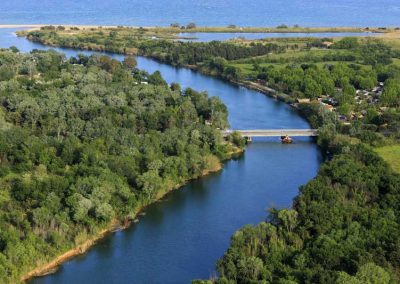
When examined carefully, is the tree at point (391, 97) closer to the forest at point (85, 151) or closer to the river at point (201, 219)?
the river at point (201, 219)

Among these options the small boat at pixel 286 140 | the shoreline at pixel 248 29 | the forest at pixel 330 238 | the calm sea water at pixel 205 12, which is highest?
the calm sea water at pixel 205 12

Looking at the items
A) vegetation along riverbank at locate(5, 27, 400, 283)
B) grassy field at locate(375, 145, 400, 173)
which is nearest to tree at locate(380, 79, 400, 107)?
vegetation along riverbank at locate(5, 27, 400, 283)

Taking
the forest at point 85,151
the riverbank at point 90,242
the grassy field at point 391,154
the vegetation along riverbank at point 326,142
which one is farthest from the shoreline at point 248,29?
the riverbank at point 90,242

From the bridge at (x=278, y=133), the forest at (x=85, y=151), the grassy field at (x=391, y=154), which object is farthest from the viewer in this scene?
the bridge at (x=278, y=133)

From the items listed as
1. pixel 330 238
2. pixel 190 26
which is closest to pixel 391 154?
pixel 330 238

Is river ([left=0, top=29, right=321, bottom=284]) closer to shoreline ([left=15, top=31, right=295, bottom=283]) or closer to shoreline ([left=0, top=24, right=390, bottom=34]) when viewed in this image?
shoreline ([left=15, top=31, right=295, bottom=283])

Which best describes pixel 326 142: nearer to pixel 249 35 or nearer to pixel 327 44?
pixel 327 44

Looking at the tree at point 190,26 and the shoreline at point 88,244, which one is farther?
the tree at point 190,26
